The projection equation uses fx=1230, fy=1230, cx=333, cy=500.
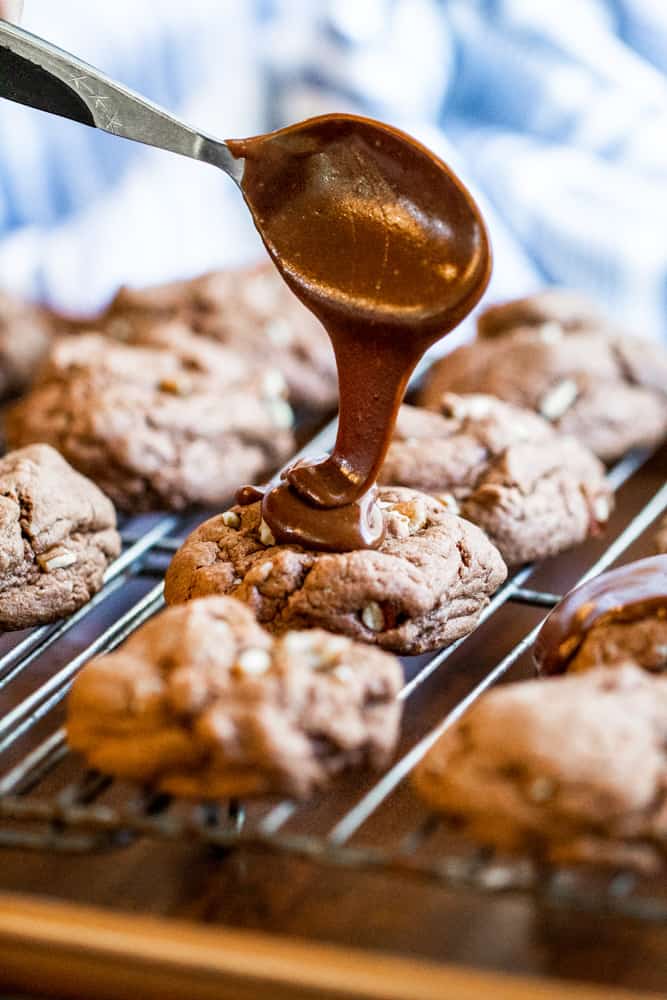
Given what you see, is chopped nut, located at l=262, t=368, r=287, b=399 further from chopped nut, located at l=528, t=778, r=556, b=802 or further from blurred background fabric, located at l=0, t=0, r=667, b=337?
chopped nut, located at l=528, t=778, r=556, b=802

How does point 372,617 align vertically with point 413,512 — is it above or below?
below

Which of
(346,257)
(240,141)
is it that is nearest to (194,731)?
(346,257)

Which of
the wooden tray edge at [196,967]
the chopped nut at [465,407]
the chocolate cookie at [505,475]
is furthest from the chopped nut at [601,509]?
the wooden tray edge at [196,967]

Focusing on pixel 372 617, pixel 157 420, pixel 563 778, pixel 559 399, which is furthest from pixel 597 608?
pixel 157 420

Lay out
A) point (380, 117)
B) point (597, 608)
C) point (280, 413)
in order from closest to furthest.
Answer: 1. point (597, 608)
2. point (280, 413)
3. point (380, 117)

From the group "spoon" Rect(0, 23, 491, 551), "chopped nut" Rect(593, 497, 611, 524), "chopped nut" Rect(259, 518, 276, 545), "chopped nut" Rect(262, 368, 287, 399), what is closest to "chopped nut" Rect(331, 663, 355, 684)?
"spoon" Rect(0, 23, 491, 551)

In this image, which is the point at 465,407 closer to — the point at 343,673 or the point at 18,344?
the point at 343,673
